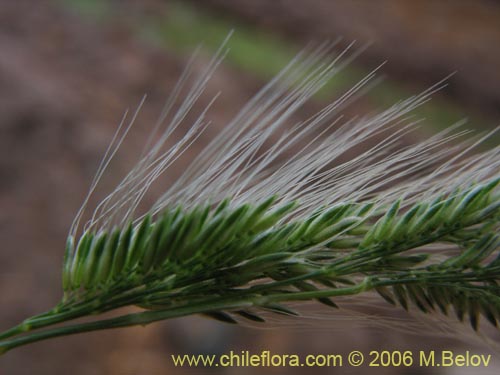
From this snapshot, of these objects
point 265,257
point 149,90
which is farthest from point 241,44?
point 265,257

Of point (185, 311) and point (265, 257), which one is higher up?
point (265, 257)

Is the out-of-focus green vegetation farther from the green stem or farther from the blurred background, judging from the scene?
the green stem

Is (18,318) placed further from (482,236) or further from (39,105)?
(482,236)

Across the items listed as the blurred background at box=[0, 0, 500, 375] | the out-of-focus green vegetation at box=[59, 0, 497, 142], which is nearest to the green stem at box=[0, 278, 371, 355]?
the blurred background at box=[0, 0, 500, 375]

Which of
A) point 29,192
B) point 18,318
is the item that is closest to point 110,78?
point 29,192

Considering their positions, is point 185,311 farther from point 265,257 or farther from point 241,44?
point 241,44
